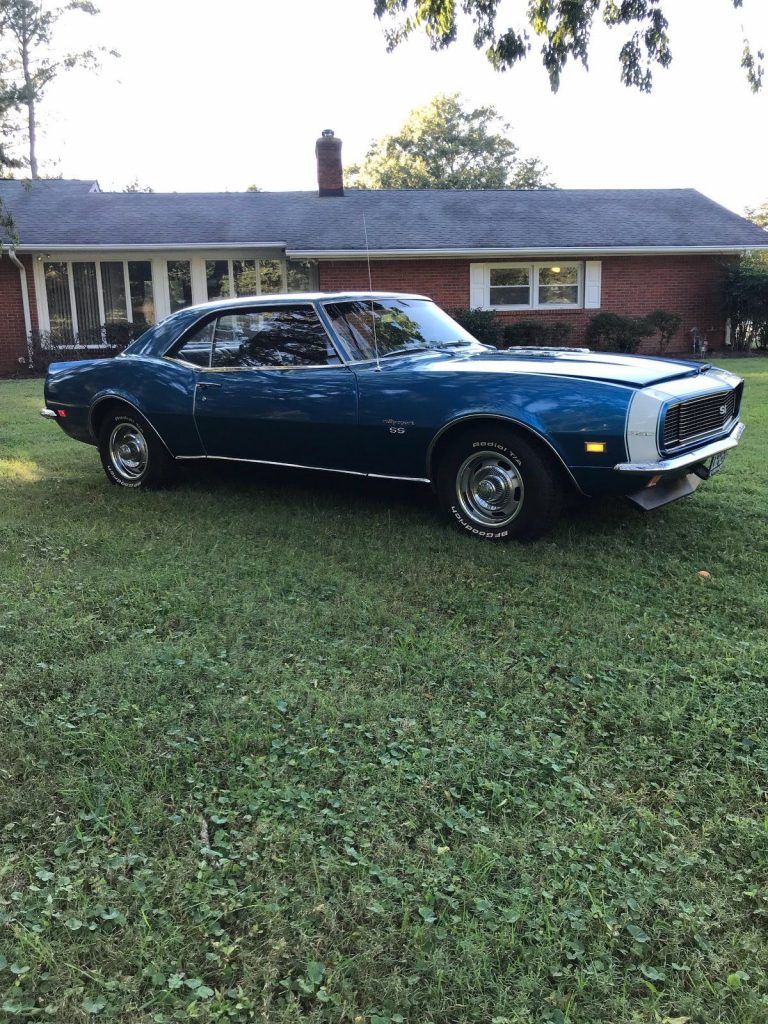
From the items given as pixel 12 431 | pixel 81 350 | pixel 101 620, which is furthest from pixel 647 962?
pixel 81 350

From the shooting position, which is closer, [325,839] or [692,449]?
[325,839]

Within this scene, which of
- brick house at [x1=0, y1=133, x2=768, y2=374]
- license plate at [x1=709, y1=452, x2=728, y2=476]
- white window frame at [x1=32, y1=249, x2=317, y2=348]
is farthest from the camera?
white window frame at [x1=32, y1=249, x2=317, y2=348]

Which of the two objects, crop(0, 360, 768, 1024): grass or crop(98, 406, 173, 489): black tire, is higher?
crop(98, 406, 173, 489): black tire

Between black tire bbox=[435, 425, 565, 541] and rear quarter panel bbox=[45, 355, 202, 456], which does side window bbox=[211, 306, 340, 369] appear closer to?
rear quarter panel bbox=[45, 355, 202, 456]

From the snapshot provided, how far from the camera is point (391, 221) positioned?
20.4m

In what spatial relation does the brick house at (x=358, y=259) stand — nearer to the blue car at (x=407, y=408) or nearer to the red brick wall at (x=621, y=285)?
the red brick wall at (x=621, y=285)

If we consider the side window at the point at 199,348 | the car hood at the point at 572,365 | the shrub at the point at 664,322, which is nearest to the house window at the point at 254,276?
the shrub at the point at 664,322

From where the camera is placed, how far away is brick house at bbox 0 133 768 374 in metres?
19.1

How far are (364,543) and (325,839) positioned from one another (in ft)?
9.30

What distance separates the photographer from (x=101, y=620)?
4137mm

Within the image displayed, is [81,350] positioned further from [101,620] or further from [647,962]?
[647,962]

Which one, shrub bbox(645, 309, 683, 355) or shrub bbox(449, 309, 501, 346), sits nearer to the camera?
shrub bbox(449, 309, 501, 346)

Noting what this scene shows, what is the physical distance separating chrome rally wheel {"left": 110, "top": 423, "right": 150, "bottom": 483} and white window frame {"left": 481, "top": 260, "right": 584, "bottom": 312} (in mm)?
14524

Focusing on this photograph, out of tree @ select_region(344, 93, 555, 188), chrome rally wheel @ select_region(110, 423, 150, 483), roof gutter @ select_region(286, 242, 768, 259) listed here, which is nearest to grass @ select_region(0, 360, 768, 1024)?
chrome rally wheel @ select_region(110, 423, 150, 483)
